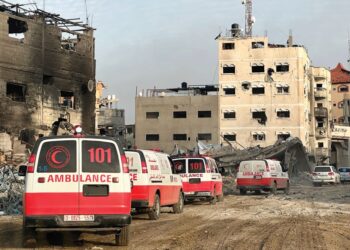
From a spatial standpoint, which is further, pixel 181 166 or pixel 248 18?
pixel 248 18

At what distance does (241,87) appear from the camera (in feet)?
276

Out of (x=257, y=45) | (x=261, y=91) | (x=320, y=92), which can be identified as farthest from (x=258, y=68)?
(x=320, y=92)

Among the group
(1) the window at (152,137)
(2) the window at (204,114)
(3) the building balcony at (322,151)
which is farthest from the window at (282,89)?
(1) the window at (152,137)

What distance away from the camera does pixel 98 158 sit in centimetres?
1069

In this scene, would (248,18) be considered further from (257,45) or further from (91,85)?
(91,85)

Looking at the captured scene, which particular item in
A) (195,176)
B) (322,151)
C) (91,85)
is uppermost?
(91,85)

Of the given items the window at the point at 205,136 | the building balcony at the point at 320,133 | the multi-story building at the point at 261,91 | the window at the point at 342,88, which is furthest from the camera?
the window at the point at 342,88

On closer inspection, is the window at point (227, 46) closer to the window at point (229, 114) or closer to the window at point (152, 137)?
the window at point (229, 114)

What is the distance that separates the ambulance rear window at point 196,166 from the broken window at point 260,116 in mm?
60038

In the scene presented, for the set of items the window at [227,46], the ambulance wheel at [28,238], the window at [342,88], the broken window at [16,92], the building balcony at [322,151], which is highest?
the window at [227,46]

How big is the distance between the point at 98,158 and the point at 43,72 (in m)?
46.7

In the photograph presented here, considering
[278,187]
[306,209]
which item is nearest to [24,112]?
[278,187]

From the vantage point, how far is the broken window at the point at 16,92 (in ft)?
177

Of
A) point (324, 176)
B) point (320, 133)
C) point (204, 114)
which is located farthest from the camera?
point (320, 133)
